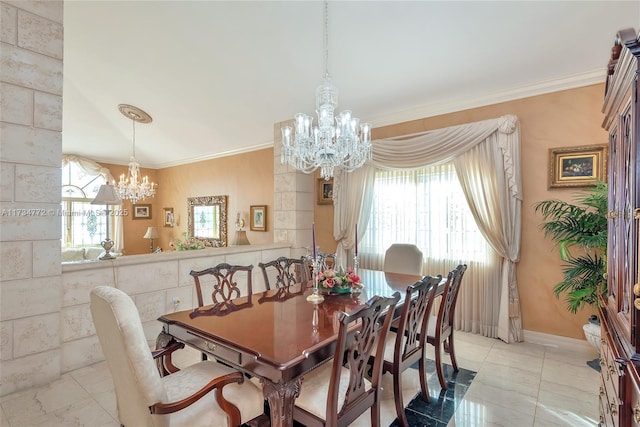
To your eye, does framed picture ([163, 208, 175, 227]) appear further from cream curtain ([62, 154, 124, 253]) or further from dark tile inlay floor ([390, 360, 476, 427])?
dark tile inlay floor ([390, 360, 476, 427])

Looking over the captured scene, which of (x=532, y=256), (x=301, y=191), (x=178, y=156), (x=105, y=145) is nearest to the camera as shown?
(x=532, y=256)

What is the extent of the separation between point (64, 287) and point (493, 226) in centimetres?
404

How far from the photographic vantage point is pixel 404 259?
342 centimetres

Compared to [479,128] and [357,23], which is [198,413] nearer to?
[357,23]

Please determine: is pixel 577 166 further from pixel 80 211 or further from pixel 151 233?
pixel 80 211

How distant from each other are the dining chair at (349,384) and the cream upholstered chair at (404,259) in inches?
72.6

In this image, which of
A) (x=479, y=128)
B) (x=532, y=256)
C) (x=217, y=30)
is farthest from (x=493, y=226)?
(x=217, y=30)

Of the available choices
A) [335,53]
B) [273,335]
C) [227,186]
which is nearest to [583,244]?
[273,335]

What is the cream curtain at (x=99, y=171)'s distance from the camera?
21.3 feet

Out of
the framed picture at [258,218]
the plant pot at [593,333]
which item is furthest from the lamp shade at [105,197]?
the plant pot at [593,333]

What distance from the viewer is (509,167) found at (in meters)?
3.18

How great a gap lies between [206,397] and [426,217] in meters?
3.16

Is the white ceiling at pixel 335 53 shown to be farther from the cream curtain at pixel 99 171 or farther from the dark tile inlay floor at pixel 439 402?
the dark tile inlay floor at pixel 439 402

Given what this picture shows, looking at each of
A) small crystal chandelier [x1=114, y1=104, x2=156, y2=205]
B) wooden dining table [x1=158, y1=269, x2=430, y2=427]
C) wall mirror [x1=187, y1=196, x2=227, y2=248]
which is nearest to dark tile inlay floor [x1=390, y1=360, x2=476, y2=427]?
wooden dining table [x1=158, y1=269, x2=430, y2=427]
